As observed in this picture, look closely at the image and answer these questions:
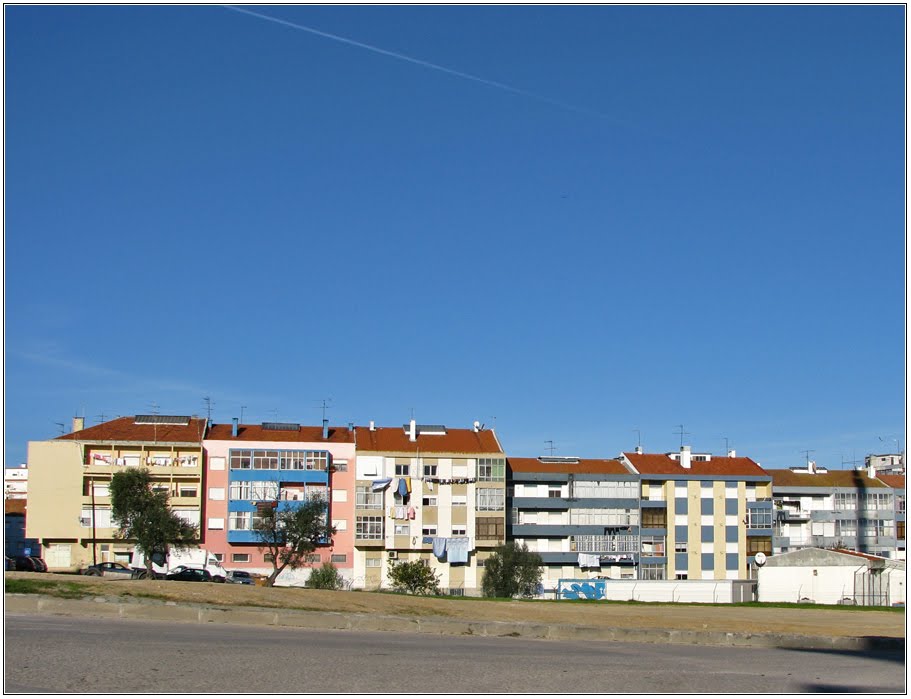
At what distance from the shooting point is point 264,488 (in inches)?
3649

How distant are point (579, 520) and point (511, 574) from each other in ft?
55.6

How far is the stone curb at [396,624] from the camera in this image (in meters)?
23.0

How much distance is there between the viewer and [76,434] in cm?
9306

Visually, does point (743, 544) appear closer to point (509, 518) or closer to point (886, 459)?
point (509, 518)

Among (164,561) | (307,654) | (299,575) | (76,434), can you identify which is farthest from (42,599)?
(76,434)

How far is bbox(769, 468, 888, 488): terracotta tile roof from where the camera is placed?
4454 inches

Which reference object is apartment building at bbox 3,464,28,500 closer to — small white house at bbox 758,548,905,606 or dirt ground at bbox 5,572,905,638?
small white house at bbox 758,548,905,606

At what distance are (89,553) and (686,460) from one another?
52758 millimetres

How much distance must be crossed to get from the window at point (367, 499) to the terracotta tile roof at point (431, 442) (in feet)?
11.2

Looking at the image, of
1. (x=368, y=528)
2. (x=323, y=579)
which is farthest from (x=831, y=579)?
(x=368, y=528)

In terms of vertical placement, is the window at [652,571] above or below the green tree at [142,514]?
below

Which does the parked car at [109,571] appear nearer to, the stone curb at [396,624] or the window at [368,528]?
the window at [368,528]

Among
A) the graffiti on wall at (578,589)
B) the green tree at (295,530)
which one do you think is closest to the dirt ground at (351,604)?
the green tree at (295,530)

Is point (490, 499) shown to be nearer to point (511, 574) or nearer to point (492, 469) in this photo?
point (492, 469)
